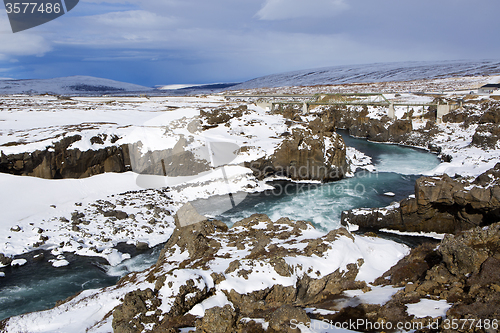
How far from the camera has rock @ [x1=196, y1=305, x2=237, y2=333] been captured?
7.21 m

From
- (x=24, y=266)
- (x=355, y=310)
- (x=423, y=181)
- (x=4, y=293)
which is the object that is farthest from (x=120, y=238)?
(x=423, y=181)

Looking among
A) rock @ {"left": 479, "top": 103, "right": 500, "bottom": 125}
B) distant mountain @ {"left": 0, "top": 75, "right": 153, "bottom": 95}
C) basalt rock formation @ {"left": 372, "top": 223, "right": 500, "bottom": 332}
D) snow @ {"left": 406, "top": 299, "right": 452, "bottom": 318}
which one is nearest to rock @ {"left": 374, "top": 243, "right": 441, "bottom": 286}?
basalt rock formation @ {"left": 372, "top": 223, "right": 500, "bottom": 332}

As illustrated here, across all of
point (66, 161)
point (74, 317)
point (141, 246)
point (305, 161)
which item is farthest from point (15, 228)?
point (305, 161)

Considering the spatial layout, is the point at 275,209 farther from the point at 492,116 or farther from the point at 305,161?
the point at 492,116

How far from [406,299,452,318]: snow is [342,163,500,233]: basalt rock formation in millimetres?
12230

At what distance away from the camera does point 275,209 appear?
23484 millimetres

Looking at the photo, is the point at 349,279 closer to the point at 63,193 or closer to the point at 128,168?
the point at 63,193

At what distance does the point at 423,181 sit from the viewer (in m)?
19.0

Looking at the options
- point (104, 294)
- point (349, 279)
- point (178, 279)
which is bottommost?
point (349, 279)

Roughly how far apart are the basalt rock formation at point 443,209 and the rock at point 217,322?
14.4m

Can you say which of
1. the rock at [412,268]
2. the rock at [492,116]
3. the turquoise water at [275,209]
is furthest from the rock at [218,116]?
the rock at [492,116]

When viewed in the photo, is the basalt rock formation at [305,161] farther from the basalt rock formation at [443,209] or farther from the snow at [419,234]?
the snow at [419,234]

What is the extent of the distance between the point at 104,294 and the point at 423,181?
1754 centimetres

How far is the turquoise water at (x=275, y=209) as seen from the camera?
44.3 feet
